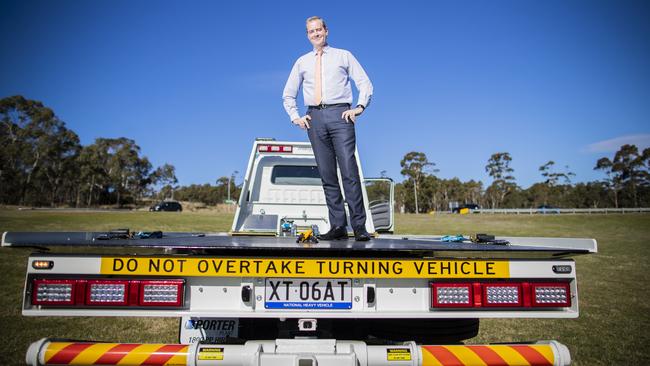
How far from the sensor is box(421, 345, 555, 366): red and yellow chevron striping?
201 centimetres

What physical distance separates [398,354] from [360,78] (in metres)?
2.27

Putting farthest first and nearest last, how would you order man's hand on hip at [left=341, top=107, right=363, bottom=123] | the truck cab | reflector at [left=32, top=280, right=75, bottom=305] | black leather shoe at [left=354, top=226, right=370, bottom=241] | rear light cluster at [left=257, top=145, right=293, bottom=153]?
rear light cluster at [left=257, top=145, right=293, bottom=153] < the truck cab < man's hand on hip at [left=341, top=107, right=363, bottom=123] < black leather shoe at [left=354, top=226, right=370, bottom=241] < reflector at [left=32, top=280, right=75, bottom=305]

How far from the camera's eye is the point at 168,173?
10162 centimetres

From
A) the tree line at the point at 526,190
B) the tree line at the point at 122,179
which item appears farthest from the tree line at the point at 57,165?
the tree line at the point at 526,190

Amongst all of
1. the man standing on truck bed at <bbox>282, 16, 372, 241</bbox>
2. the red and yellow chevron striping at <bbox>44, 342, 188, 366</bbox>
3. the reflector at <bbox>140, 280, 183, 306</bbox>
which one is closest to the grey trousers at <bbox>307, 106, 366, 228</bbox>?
the man standing on truck bed at <bbox>282, 16, 372, 241</bbox>

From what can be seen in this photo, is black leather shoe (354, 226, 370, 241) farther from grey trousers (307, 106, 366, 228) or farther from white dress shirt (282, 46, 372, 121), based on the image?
white dress shirt (282, 46, 372, 121)

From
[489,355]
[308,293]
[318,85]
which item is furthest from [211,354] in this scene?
[318,85]

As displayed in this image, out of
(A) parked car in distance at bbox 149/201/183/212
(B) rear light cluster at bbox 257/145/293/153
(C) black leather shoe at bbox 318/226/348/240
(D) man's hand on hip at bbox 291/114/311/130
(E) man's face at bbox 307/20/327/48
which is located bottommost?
(C) black leather shoe at bbox 318/226/348/240

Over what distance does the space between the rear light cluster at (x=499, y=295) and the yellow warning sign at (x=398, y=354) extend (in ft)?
1.03

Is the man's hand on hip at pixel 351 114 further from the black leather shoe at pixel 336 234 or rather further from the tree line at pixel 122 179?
the tree line at pixel 122 179

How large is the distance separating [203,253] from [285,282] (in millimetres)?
502

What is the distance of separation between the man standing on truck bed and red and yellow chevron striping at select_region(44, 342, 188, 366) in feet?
5.25

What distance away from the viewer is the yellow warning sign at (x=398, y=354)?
198 centimetres

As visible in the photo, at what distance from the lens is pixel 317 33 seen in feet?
11.2
